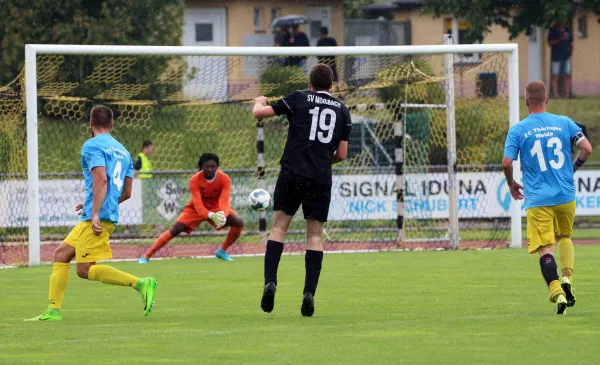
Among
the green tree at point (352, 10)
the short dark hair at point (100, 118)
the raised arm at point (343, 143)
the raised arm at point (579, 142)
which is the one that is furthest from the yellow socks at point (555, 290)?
the green tree at point (352, 10)

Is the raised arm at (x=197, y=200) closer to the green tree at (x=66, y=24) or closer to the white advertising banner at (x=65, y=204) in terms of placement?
the white advertising banner at (x=65, y=204)

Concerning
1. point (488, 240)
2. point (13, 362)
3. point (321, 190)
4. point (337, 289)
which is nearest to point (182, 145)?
point (488, 240)

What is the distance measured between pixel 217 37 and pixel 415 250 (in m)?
28.0

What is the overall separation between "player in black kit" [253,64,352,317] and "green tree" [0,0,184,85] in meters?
21.1

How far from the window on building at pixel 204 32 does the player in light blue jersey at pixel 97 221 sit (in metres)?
36.2

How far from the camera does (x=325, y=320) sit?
32.9ft

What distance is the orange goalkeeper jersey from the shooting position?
1780cm

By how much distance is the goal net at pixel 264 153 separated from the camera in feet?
61.9

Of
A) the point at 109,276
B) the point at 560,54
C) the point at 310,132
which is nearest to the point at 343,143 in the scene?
the point at 310,132

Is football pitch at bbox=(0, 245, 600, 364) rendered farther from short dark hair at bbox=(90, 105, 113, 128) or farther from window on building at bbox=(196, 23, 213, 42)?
window on building at bbox=(196, 23, 213, 42)

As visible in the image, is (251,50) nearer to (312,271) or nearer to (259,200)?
(259,200)

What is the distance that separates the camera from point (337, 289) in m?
13.0

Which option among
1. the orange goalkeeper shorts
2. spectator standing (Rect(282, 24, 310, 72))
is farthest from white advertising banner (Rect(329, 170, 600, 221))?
spectator standing (Rect(282, 24, 310, 72))

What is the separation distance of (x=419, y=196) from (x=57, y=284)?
39.4ft
